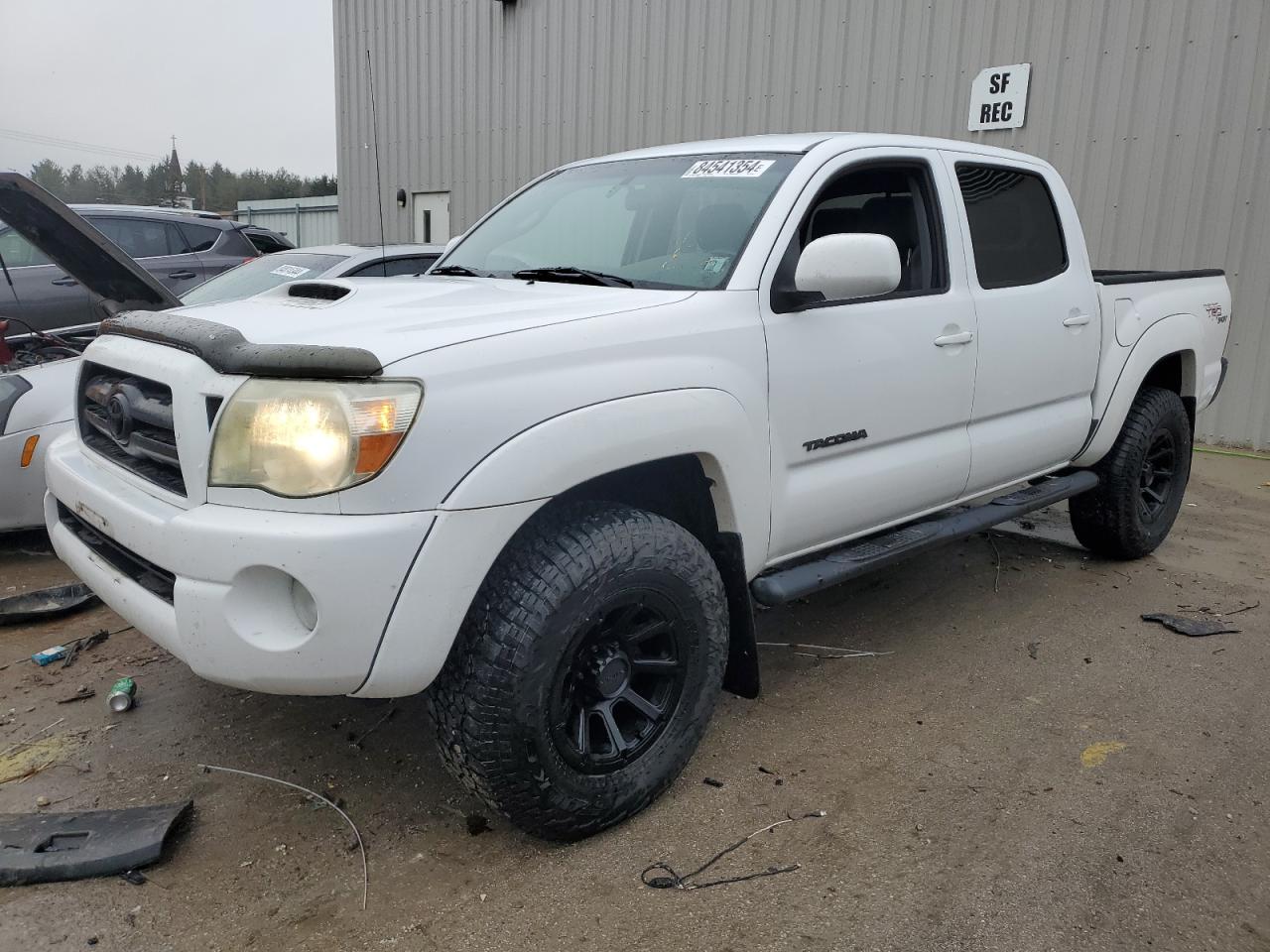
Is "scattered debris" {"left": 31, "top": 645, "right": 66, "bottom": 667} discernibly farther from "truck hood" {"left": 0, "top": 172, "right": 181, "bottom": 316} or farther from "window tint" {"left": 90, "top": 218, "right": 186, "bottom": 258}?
"window tint" {"left": 90, "top": 218, "right": 186, "bottom": 258}

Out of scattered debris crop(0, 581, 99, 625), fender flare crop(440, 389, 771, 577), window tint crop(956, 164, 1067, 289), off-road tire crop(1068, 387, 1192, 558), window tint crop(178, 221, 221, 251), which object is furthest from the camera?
window tint crop(178, 221, 221, 251)

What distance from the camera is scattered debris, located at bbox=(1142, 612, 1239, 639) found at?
13.2 feet

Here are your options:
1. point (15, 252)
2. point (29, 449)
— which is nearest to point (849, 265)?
point (29, 449)

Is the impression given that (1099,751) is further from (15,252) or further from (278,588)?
(15,252)

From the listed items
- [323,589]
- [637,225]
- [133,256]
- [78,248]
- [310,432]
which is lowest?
[323,589]

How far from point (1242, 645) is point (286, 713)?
3631 mm

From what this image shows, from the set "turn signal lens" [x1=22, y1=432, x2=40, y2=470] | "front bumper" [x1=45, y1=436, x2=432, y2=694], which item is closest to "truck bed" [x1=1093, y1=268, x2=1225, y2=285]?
"front bumper" [x1=45, y1=436, x2=432, y2=694]

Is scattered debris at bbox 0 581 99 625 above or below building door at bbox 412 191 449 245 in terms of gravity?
below

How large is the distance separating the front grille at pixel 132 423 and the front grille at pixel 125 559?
0.65 feet

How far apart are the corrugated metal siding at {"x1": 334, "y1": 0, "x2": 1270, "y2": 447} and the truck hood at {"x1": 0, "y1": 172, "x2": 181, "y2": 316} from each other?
683 centimetres

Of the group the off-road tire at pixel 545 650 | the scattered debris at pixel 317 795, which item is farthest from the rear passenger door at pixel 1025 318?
the scattered debris at pixel 317 795

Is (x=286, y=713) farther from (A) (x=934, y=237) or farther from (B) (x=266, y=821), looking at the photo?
(A) (x=934, y=237)

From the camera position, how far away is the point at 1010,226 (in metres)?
3.83

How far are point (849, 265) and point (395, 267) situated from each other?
4.10 meters
